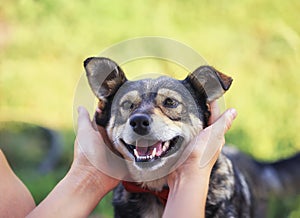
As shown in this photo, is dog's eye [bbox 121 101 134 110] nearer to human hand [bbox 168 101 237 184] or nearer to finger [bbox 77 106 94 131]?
finger [bbox 77 106 94 131]

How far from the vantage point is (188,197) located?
9.09ft

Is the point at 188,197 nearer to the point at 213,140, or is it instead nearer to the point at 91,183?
the point at 213,140

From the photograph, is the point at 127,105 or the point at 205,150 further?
the point at 127,105

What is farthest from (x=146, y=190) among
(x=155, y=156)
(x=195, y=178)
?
(x=195, y=178)

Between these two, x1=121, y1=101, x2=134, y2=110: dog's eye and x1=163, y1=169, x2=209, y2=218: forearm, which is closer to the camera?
x1=163, y1=169, x2=209, y2=218: forearm

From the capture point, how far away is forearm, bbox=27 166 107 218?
9.23 feet

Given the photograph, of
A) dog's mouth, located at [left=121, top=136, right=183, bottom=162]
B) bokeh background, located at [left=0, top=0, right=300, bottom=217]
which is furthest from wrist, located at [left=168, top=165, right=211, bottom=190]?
bokeh background, located at [left=0, top=0, right=300, bottom=217]

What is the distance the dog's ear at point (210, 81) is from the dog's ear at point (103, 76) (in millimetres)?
331

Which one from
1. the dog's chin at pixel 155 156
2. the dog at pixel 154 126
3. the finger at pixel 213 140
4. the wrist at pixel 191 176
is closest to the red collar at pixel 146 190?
the dog at pixel 154 126

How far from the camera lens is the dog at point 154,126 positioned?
292 centimetres

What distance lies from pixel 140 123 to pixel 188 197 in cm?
36

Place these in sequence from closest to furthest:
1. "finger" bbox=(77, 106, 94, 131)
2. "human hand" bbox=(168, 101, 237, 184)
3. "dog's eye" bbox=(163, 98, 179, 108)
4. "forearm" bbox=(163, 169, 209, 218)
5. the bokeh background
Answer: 1. "forearm" bbox=(163, 169, 209, 218)
2. "human hand" bbox=(168, 101, 237, 184)
3. "finger" bbox=(77, 106, 94, 131)
4. "dog's eye" bbox=(163, 98, 179, 108)
5. the bokeh background

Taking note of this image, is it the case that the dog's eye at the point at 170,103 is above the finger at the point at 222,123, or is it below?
above

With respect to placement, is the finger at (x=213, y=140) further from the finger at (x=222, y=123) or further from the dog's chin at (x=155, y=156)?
the dog's chin at (x=155, y=156)
